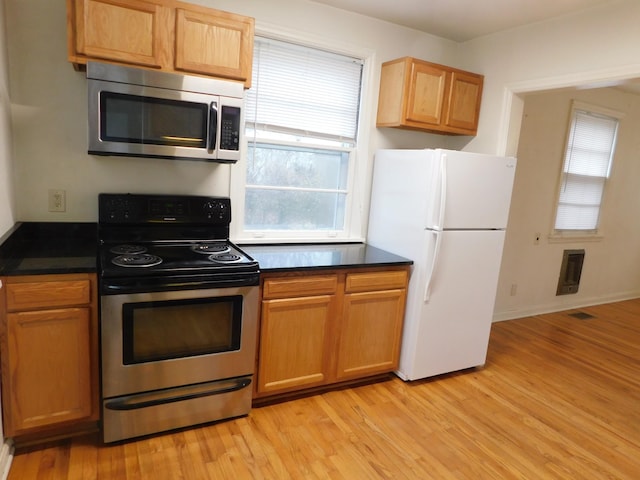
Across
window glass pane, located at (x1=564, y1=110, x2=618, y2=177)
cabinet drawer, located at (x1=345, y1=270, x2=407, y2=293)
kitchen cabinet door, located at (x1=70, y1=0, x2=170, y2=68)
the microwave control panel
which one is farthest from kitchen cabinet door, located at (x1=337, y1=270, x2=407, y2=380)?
window glass pane, located at (x1=564, y1=110, x2=618, y2=177)

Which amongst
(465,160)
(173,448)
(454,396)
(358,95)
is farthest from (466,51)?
(173,448)

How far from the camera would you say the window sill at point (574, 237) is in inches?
176

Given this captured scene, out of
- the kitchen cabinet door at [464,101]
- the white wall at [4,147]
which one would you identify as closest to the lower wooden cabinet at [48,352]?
the white wall at [4,147]

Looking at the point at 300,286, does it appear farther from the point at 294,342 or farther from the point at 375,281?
the point at 375,281

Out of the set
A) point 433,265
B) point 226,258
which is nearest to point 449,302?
point 433,265

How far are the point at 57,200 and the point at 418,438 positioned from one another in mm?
2363

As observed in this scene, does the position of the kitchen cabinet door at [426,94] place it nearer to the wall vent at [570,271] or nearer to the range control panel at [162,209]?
the range control panel at [162,209]

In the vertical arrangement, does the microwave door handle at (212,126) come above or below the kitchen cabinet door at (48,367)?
above

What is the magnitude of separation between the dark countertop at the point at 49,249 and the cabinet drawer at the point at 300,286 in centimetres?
86

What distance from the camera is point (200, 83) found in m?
2.21

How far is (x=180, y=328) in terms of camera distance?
83.0 inches

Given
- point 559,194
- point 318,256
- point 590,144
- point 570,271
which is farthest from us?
point 570,271

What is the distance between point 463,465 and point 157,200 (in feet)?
7.06

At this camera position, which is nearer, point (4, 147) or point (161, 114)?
point (4, 147)
